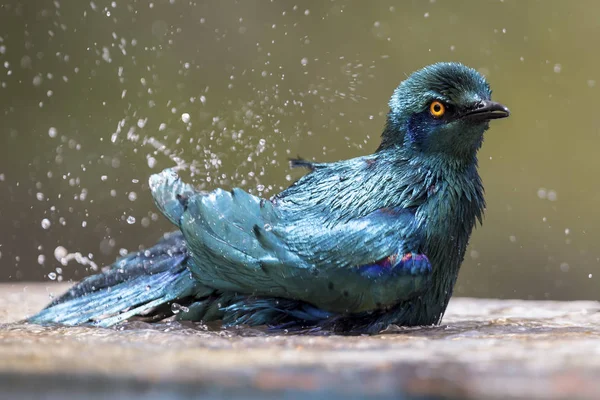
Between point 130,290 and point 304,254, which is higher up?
point 304,254

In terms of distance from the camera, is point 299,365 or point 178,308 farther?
point 178,308

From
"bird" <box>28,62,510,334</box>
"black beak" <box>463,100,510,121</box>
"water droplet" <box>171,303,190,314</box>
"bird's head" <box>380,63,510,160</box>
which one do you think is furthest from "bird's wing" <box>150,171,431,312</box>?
"black beak" <box>463,100,510,121</box>

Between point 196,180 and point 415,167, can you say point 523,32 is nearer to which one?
point 196,180

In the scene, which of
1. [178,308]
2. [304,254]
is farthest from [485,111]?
[178,308]

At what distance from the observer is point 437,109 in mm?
4059

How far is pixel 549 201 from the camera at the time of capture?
925 cm

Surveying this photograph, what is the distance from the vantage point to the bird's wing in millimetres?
3650

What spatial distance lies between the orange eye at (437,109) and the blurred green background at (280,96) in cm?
474

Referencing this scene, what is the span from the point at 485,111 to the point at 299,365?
1.96 metres

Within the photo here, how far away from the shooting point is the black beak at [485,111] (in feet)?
13.2

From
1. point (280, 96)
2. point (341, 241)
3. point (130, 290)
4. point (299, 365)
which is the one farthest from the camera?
point (280, 96)

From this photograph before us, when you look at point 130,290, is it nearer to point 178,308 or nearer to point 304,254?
point 178,308

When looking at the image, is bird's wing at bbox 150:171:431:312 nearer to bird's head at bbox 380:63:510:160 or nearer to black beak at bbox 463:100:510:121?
bird's head at bbox 380:63:510:160

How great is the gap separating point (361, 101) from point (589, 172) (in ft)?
8.33
